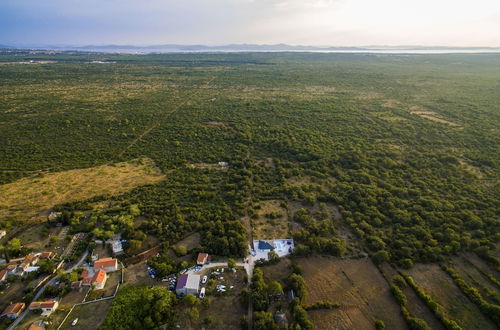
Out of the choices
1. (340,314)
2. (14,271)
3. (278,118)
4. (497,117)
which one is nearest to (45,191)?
(14,271)

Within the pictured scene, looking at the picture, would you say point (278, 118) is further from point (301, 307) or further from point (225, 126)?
point (301, 307)

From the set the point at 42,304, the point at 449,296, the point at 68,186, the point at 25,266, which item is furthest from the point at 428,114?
the point at 25,266

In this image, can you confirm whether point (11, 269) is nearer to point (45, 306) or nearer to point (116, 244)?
point (45, 306)

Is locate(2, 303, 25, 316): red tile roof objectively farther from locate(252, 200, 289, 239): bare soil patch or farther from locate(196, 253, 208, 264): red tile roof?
locate(252, 200, 289, 239): bare soil patch

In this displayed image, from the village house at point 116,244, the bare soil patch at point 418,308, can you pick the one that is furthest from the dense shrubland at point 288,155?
the bare soil patch at point 418,308

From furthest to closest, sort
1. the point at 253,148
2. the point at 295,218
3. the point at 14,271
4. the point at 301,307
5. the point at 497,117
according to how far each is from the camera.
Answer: the point at 497,117 → the point at 253,148 → the point at 295,218 → the point at 14,271 → the point at 301,307

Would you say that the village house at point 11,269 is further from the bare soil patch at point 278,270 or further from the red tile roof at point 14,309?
the bare soil patch at point 278,270

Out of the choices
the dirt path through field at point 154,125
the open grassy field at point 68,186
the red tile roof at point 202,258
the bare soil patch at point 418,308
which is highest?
the dirt path through field at point 154,125
